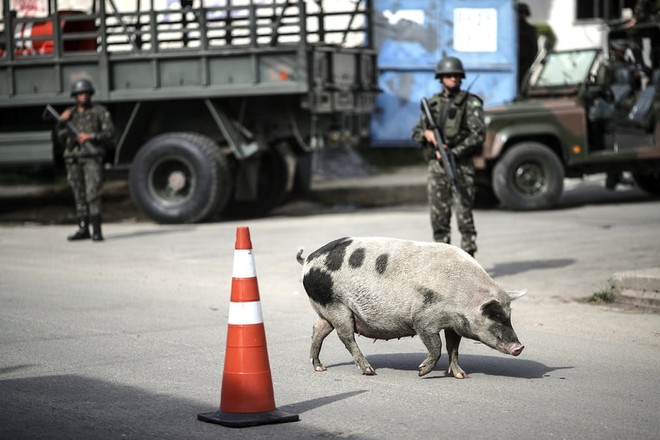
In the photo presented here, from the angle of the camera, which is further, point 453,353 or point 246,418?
point 453,353

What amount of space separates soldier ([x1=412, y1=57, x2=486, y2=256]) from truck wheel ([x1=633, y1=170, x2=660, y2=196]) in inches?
365

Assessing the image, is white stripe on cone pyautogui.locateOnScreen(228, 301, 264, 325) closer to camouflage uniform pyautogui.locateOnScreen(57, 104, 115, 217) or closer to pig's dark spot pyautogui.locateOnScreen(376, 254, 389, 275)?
pig's dark spot pyautogui.locateOnScreen(376, 254, 389, 275)

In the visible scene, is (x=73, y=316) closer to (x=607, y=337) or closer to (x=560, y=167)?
(x=607, y=337)

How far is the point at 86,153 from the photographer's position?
14.9 metres

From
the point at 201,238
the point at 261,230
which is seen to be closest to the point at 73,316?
the point at 201,238

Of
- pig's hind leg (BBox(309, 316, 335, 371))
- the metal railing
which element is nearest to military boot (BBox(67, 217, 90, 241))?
the metal railing

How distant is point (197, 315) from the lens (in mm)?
9336

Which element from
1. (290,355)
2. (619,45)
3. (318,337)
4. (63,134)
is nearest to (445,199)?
(290,355)

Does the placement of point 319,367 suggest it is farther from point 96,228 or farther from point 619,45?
point 619,45

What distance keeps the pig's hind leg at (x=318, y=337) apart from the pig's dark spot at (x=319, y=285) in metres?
0.18

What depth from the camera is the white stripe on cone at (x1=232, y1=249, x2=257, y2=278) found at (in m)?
5.84

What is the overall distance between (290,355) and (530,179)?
10.1m

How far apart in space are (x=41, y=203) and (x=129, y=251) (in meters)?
7.44

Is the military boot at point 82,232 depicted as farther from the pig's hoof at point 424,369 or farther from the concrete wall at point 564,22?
the concrete wall at point 564,22
